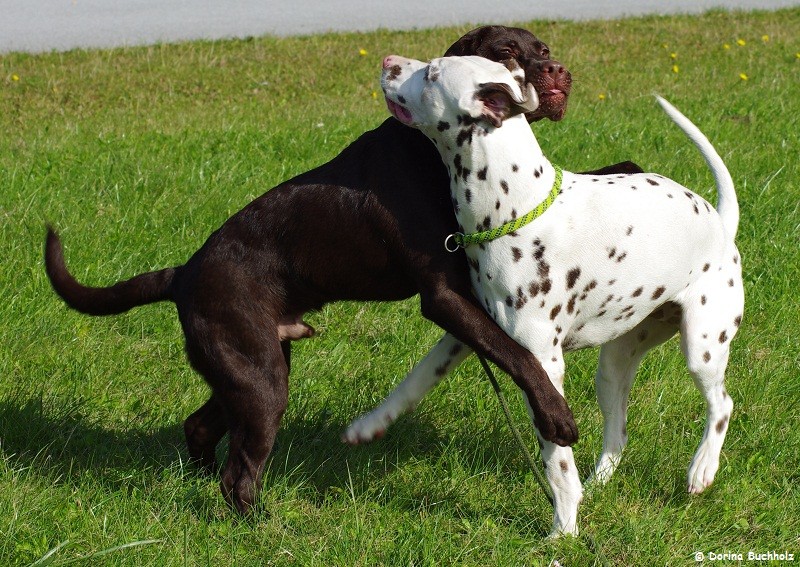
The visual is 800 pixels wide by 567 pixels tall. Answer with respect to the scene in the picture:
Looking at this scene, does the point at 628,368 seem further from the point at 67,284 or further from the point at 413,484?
the point at 67,284

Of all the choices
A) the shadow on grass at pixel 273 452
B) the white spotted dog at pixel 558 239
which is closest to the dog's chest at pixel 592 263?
the white spotted dog at pixel 558 239

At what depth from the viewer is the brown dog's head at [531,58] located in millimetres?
3982

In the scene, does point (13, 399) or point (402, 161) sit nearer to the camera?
point (402, 161)

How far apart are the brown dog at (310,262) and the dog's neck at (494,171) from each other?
19 centimetres

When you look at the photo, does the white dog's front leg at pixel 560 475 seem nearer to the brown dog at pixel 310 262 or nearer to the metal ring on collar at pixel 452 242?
the brown dog at pixel 310 262

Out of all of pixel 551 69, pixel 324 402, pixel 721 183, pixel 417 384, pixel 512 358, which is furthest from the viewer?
pixel 324 402

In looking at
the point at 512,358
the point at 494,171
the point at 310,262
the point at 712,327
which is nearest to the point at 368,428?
the point at 310,262

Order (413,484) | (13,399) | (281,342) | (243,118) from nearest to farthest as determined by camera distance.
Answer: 1. (281,342)
2. (413,484)
3. (13,399)
4. (243,118)

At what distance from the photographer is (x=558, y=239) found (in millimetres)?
3770

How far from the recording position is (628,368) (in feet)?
14.6

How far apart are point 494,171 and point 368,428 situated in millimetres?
1214

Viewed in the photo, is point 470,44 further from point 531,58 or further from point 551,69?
point 551,69

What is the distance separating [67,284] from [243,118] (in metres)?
5.06

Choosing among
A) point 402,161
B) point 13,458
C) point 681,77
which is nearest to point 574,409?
point 402,161
